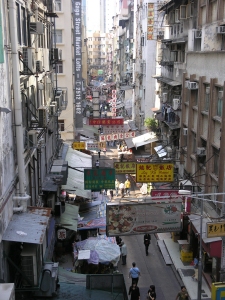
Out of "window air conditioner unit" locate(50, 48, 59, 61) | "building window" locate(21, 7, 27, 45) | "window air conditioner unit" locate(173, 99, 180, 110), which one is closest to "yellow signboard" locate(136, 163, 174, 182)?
"window air conditioner unit" locate(173, 99, 180, 110)

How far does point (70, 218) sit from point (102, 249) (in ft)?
10.9

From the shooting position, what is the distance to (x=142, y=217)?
13820 millimetres

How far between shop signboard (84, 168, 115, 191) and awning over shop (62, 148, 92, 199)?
A: 4.43ft

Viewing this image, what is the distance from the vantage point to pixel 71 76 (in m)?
37.1

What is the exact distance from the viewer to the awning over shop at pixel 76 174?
2258 cm

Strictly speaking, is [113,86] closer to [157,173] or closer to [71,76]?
[71,76]

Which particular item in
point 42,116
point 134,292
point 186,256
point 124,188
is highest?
point 42,116

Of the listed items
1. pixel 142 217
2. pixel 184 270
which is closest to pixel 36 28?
pixel 142 217

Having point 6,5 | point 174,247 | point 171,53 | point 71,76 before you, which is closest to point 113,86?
point 71,76

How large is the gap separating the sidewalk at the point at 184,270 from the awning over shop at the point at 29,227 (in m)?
7.87

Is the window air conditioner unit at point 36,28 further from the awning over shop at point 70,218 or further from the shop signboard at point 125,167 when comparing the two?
the awning over shop at point 70,218

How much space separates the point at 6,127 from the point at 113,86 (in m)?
83.5

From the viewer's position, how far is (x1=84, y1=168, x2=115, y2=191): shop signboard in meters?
19.2

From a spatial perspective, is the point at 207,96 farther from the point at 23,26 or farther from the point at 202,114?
the point at 23,26
